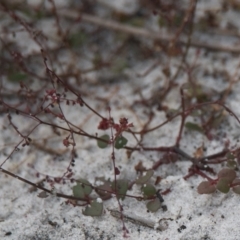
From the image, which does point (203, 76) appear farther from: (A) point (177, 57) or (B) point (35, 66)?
(B) point (35, 66)

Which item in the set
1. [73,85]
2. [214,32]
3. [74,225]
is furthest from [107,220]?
[214,32]

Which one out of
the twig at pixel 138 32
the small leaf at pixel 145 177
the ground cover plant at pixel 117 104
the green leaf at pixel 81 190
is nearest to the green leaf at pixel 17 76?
the ground cover plant at pixel 117 104

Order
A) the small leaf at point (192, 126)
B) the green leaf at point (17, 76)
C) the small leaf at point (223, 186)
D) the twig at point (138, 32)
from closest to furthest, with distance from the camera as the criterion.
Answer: the small leaf at point (223, 186) < the small leaf at point (192, 126) < the green leaf at point (17, 76) < the twig at point (138, 32)

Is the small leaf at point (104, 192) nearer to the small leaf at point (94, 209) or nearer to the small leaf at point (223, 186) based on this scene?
the small leaf at point (94, 209)

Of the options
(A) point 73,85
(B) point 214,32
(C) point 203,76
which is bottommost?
(A) point 73,85

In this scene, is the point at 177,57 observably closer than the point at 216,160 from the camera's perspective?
No
